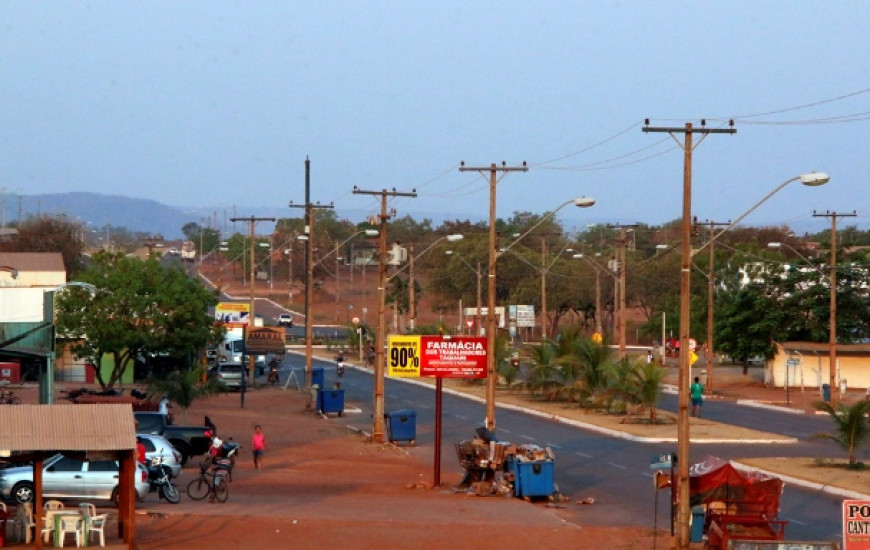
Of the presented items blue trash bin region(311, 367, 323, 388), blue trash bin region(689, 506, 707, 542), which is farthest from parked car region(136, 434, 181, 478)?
blue trash bin region(311, 367, 323, 388)

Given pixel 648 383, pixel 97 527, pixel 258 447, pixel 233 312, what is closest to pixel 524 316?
pixel 233 312

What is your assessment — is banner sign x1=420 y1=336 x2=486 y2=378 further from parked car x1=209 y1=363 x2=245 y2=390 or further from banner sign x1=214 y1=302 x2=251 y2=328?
banner sign x1=214 y1=302 x2=251 y2=328

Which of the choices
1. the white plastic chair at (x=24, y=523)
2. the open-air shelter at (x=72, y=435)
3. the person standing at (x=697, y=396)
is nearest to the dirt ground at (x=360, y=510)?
the white plastic chair at (x=24, y=523)

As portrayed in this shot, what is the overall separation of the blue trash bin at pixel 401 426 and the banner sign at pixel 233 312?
27945 mm

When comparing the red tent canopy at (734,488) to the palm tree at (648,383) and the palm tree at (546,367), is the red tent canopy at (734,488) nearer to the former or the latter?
the palm tree at (648,383)

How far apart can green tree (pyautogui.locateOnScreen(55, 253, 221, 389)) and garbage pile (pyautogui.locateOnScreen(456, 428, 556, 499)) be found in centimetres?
2761

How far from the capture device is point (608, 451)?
3738 cm

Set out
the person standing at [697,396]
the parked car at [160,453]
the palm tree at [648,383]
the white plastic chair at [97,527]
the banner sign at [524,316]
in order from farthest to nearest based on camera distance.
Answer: the banner sign at [524,316] → the person standing at [697,396] → the palm tree at [648,383] → the parked car at [160,453] → the white plastic chair at [97,527]

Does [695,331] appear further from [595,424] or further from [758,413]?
[595,424]

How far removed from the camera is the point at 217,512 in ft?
80.1

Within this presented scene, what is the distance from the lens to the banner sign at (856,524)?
16.7 metres

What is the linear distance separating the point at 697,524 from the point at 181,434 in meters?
16.6

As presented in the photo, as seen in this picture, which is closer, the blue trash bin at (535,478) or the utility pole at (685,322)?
the utility pole at (685,322)

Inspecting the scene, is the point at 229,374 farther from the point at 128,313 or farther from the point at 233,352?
the point at 128,313
